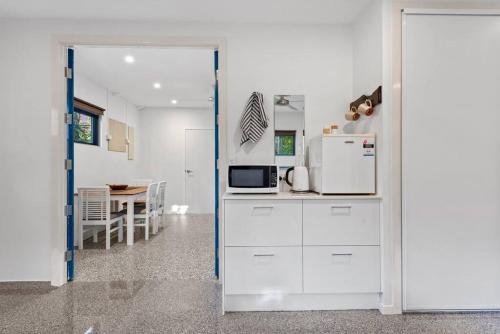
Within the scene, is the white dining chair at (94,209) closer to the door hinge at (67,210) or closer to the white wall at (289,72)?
the door hinge at (67,210)

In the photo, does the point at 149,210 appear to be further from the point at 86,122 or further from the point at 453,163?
the point at 453,163

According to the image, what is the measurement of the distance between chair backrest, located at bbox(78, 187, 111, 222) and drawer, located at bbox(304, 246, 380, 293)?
2821 millimetres

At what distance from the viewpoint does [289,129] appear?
262 cm

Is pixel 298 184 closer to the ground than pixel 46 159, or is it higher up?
closer to the ground

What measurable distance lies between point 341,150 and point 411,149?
49cm

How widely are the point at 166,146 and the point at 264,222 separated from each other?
4.92 m

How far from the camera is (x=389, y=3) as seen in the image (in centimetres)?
210

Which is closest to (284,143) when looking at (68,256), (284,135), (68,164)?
(284,135)

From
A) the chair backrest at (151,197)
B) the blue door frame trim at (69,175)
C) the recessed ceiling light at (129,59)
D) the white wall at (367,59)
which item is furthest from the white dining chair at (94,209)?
the white wall at (367,59)

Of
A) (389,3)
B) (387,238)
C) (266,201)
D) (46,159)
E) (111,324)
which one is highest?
(389,3)

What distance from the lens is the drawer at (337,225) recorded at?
2117mm

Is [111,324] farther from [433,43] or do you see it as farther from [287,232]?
[433,43]

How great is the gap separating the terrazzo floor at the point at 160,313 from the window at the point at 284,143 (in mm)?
1306

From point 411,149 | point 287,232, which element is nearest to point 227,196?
point 287,232
